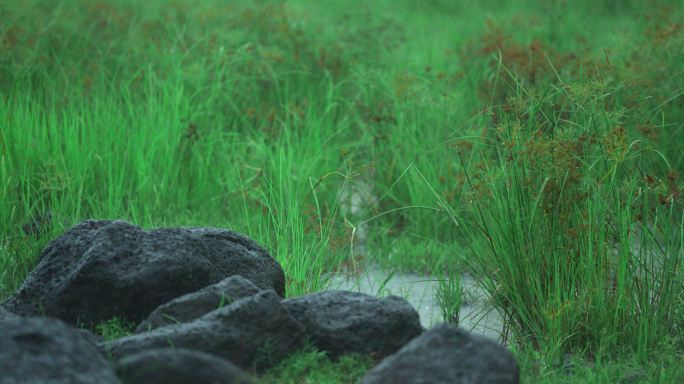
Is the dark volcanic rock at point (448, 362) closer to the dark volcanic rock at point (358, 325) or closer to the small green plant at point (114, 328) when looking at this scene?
the dark volcanic rock at point (358, 325)

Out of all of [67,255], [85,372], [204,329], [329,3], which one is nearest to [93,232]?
[67,255]

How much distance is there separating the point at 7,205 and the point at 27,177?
27 centimetres

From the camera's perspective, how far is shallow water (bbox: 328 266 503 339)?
409 cm

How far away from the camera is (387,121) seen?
584 cm

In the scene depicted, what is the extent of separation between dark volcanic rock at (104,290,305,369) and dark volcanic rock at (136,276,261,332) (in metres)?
0.16

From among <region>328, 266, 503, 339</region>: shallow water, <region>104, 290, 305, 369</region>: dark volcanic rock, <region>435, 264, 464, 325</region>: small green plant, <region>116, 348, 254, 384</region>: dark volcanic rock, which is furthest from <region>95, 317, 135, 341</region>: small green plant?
<region>435, 264, 464, 325</region>: small green plant

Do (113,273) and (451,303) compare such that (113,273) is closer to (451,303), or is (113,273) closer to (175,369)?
(175,369)

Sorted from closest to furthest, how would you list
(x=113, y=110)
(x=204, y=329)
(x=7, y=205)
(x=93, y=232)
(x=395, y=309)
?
(x=204, y=329) < (x=395, y=309) < (x=93, y=232) < (x=7, y=205) < (x=113, y=110)

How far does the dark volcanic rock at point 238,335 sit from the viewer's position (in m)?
2.95

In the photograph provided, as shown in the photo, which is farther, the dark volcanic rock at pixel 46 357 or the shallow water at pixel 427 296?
the shallow water at pixel 427 296

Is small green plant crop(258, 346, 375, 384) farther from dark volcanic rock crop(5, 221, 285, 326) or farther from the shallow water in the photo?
the shallow water

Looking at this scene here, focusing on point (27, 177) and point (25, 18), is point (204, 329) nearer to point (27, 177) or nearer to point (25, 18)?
point (27, 177)

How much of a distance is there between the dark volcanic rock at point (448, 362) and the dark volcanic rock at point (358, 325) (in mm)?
444

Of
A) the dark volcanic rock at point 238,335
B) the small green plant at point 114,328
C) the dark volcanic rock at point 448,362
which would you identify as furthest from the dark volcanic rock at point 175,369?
the small green plant at point 114,328
